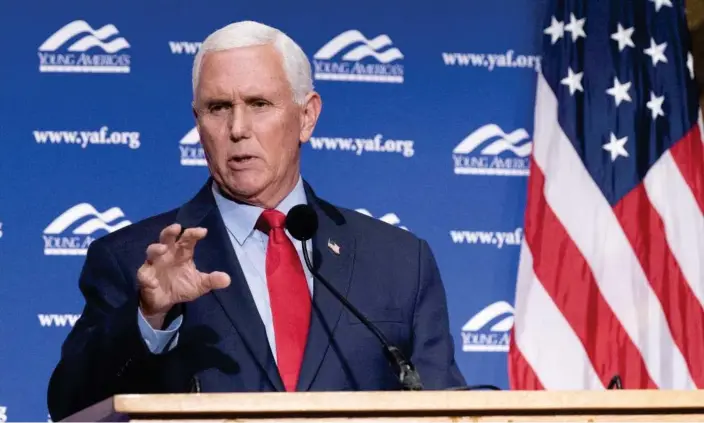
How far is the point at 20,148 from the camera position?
4227mm

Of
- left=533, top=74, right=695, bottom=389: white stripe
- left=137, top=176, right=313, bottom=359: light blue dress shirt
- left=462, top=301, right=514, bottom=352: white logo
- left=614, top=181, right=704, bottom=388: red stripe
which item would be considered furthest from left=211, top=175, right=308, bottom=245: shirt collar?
left=614, top=181, right=704, bottom=388: red stripe

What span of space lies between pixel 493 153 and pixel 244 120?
200 centimetres

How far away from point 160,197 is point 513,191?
1.37 meters

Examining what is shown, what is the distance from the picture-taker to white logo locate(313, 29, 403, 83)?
173 inches

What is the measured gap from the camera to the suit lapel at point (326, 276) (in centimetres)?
238

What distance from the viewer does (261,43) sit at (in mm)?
2629

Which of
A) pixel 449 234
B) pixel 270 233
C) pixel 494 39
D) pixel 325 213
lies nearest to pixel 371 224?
pixel 325 213

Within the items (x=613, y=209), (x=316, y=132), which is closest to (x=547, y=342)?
(x=613, y=209)

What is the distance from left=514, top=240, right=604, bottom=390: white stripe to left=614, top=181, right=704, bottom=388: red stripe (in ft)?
1.20

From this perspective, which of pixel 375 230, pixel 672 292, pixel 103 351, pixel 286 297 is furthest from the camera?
pixel 672 292

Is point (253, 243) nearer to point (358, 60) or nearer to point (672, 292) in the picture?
point (358, 60)

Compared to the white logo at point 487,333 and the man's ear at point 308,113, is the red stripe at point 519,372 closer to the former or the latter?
the white logo at point 487,333

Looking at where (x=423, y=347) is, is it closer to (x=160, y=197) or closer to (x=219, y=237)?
(x=219, y=237)

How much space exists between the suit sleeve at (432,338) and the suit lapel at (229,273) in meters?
0.37
